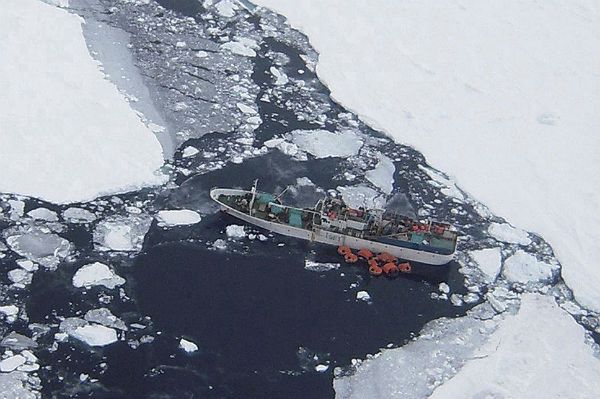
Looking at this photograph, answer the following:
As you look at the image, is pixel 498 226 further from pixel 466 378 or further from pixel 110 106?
pixel 110 106

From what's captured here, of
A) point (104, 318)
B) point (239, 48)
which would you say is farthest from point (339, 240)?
point (239, 48)

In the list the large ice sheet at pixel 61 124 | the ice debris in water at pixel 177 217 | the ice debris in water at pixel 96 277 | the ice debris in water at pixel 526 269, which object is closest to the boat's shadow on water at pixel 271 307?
the ice debris in water at pixel 177 217

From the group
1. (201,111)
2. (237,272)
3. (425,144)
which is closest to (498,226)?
(425,144)

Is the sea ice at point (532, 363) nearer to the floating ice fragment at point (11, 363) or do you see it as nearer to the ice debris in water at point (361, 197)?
the ice debris in water at point (361, 197)

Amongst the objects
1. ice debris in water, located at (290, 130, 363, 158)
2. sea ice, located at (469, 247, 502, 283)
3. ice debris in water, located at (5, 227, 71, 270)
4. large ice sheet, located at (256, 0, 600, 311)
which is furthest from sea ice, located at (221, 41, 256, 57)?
sea ice, located at (469, 247, 502, 283)

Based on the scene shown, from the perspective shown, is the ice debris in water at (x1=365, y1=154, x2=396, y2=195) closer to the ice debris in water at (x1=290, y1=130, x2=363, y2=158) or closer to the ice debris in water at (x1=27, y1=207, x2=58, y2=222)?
the ice debris in water at (x1=290, y1=130, x2=363, y2=158)

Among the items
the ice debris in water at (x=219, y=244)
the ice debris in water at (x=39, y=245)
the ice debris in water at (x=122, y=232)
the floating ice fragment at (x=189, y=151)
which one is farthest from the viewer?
the floating ice fragment at (x=189, y=151)
